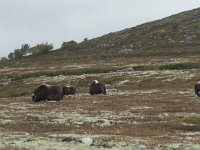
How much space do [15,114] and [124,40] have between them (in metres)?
146

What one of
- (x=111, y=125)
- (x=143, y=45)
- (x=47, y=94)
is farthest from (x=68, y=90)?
(x=143, y=45)

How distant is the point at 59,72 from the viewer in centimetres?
10256

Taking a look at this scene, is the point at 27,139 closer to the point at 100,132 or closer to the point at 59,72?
the point at 100,132

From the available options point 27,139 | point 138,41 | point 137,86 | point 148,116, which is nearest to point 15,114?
point 148,116

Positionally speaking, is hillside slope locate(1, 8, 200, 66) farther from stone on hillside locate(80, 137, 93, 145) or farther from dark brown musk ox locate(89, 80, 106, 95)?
stone on hillside locate(80, 137, 93, 145)

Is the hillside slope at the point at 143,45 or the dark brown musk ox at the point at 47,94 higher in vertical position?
the hillside slope at the point at 143,45

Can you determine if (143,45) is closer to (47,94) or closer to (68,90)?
(68,90)

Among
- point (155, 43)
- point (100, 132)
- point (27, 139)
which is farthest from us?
point (155, 43)

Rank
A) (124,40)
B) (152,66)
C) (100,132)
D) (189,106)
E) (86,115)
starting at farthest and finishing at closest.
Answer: (124,40) < (152,66) < (189,106) < (86,115) < (100,132)

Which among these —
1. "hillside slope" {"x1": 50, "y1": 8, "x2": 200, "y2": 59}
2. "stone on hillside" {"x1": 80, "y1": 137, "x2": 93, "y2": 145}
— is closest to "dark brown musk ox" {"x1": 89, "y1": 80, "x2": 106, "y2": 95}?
"stone on hillside" {"x1": 80, "y1": 137, "x2": 93, "y2": 145}

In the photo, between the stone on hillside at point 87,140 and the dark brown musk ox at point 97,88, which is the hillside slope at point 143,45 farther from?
the stone on hillside at point 87,140

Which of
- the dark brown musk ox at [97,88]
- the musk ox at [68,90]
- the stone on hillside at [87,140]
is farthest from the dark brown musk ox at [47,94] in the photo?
the stone on hillside at [87,140]

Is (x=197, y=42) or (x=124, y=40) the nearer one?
(x=197, y=42)

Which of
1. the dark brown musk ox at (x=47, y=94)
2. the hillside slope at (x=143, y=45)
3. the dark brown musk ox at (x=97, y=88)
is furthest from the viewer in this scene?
the hillside slope at (x=143, y=45)
